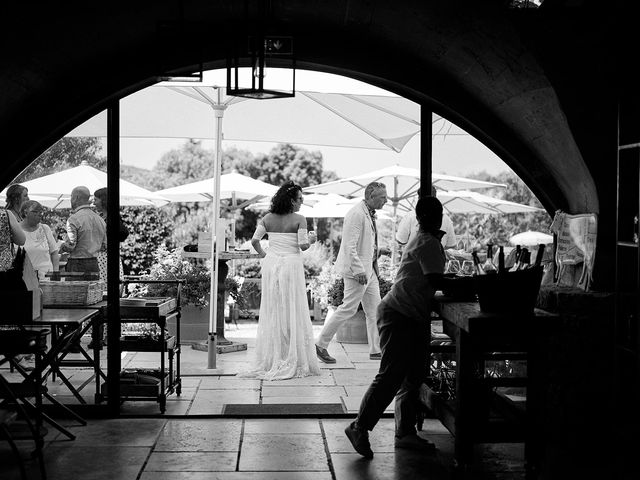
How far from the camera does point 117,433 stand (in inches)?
227

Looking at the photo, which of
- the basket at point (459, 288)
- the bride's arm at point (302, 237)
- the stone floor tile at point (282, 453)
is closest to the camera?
the stone floor tile at point (282, 453)

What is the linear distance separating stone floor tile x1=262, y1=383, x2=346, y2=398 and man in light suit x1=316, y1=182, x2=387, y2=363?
44.7 inches

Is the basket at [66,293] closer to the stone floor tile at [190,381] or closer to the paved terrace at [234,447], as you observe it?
the paved terrace at [234,447]

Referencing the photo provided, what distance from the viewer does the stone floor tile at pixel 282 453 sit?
5.02 meters

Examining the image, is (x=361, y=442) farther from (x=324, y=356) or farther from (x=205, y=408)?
(x=324, y=356)

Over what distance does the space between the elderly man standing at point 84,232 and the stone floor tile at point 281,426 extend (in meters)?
1.76

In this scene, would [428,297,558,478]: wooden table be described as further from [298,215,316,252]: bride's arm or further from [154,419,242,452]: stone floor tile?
[298,215,316,252]: bride's arm

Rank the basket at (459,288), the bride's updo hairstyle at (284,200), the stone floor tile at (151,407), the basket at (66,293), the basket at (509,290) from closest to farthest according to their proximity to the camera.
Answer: the basket at (509,290) < the basket at (459,288) < the basket at (66,293) < the stone floor tile at (151,407) < the bride's updo hairstyle at (284,200)

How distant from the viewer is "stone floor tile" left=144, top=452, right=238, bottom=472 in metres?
4.96

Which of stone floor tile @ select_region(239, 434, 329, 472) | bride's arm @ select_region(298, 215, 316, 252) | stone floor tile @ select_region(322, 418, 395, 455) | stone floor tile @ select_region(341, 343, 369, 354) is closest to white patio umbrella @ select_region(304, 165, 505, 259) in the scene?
bride's arm @ select_region(298, 215, 316, 252)

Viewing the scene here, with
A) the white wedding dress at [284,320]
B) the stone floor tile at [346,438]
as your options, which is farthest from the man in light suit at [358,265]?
the stone floor tile at [346,438]

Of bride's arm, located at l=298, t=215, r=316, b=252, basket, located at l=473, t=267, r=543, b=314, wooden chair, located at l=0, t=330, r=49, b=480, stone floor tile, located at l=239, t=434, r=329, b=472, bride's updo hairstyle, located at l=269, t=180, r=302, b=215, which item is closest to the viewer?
basket, located at l=473, t=267, r=543, b=314

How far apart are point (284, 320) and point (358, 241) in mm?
1187

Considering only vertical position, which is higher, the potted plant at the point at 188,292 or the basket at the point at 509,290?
the basket at the point at 509,290
